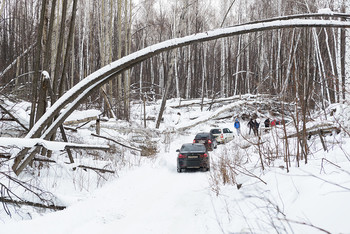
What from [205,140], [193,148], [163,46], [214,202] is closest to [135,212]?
[214,202]

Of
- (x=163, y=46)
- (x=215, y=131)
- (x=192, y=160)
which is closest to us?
(x=163, y=46)

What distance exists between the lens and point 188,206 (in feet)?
20.5

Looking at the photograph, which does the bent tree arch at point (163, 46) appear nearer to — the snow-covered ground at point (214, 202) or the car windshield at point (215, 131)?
the snow-covered ground at point (214, 202)

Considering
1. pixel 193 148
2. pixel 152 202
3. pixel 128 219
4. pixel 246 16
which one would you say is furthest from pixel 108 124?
pixel 246 16

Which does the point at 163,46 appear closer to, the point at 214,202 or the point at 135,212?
the point at 135,212

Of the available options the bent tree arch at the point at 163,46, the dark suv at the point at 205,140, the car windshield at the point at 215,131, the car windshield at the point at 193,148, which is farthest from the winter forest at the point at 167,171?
the car windshield at the point at 215,131

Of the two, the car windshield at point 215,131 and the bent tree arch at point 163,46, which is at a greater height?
the bent tree arch at point 163,46

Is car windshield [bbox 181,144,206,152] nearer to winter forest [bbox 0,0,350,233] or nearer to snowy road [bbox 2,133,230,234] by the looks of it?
winter forest [bbox 0,0,350,233]

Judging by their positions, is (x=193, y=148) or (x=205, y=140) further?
(x=205, y=140)

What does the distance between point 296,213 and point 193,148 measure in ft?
31.2

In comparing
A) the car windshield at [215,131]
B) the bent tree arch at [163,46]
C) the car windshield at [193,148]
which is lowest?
the car windshield at [193,148]

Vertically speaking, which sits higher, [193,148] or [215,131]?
[215,131]

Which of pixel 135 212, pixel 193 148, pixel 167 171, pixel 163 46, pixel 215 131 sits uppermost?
pixel 163 46

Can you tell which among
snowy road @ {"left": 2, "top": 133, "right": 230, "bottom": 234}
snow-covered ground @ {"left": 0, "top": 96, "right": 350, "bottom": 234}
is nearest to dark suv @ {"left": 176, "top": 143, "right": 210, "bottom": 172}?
snow-covered ground @ {"left": 0, "top": 96, "right": 350, "bottom": 234}
